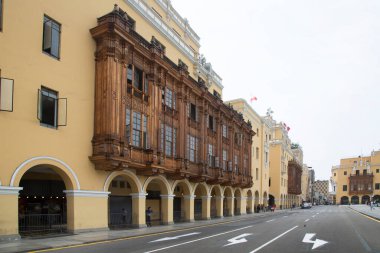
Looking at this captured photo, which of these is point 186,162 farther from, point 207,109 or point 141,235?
point 141,235

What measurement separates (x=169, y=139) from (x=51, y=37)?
512 inches

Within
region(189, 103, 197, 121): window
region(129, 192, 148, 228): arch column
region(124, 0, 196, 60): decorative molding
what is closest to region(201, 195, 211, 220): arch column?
region(189, 103, 197, 121): window

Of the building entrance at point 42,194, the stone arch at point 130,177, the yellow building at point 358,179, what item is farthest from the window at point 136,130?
the yellow building at point 358,179

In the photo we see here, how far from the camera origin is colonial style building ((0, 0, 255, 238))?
18.4 m

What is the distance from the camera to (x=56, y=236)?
1950 cm

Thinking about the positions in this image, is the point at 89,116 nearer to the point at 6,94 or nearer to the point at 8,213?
the point at 6,94

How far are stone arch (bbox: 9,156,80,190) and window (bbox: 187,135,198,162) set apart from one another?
14509 millimetres

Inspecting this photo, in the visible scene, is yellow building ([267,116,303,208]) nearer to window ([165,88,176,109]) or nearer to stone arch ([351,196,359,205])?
stone arch ([351,196,359,205])

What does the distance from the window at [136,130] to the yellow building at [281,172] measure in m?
52.0

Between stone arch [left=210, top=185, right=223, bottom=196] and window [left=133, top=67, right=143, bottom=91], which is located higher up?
window [left=133, top=67, right=143, bottom=91]

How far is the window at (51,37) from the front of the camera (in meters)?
20.5

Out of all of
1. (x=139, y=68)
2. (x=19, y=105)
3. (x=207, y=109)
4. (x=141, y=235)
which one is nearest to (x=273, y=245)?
(x=141, y=235)

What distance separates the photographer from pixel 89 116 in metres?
23.2

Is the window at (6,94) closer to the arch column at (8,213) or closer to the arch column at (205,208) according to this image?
the arch column at (8,213)
